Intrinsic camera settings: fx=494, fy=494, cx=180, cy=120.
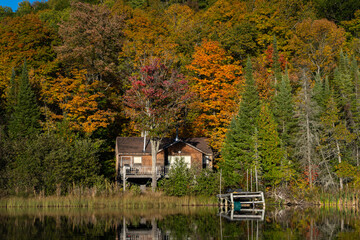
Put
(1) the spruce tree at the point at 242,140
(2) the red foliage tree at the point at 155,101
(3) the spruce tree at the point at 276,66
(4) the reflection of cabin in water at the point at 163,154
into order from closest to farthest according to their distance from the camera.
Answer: (1) the spruce tree at the point at 242,140, (2) the red foliage tree at the point at 155,101, (4) the reflection of cabin in water at the point at 163,154, (3) the spruce tree at the point at 276,66

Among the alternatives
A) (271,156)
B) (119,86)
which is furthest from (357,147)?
(119,86)

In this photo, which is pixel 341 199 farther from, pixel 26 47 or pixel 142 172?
pixel 26 47

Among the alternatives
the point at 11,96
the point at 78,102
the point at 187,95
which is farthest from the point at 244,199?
the point at 11,96

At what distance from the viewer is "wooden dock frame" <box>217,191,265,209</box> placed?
43531 mm

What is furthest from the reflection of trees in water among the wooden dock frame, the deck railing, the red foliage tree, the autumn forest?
the deck railing

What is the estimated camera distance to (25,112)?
190ft

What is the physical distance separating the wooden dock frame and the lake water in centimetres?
256

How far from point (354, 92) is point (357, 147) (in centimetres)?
827

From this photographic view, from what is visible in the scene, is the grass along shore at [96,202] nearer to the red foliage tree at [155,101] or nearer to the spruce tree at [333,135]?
the red foliage tree at [155,101]

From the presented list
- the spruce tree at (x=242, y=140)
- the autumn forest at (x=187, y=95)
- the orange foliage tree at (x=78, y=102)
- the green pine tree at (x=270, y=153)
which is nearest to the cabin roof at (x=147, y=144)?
the autumn forest at (x=187, y=95)

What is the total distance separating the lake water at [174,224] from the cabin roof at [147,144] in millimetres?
15733

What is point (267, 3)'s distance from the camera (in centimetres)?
8069

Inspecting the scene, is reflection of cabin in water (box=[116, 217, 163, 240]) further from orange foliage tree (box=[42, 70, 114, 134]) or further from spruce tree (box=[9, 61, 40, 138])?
spruce tree (box=[9, 61, 40, 138])

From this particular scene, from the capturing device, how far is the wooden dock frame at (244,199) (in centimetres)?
4353
